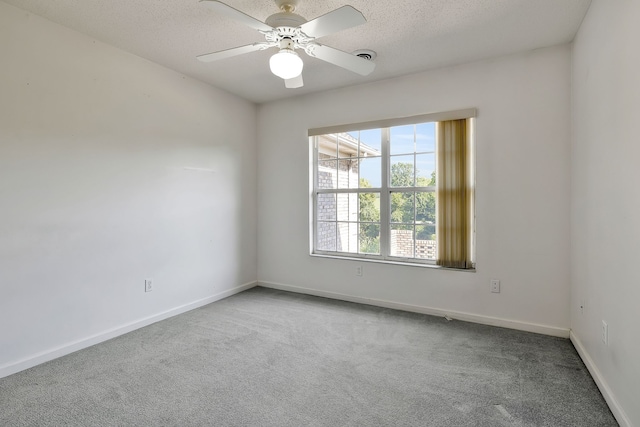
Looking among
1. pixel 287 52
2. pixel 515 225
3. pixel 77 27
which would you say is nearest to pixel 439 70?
pixel 515 225

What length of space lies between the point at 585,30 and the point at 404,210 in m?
2.04

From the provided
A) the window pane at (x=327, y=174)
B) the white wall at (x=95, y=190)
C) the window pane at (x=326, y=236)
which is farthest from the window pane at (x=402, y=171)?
the white wall at (x=95, y=190)

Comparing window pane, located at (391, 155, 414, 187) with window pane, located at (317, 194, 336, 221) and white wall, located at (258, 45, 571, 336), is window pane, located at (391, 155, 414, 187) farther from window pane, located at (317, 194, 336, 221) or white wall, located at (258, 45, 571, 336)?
window pane, located at (317, 194, 336, 221)

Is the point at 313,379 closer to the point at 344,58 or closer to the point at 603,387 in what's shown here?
the point at 603,387

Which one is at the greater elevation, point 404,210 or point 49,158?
point 49,158

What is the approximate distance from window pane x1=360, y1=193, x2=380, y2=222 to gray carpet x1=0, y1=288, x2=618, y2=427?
123 cm

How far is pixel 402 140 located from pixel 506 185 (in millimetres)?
1134

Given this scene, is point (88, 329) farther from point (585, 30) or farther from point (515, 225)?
point (585, 30)

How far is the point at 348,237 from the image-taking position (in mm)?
3943

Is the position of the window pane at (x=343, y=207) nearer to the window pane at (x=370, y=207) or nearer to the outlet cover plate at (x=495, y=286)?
the window pane at (x=370, y=207)

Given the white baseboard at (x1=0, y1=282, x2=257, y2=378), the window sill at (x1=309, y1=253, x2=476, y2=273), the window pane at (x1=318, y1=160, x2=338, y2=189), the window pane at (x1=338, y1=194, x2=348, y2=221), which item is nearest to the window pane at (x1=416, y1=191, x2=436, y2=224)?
the window sill at (x1=309, y1=253, x2=476, y2=273)

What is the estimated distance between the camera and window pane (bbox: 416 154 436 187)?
11.1 feet

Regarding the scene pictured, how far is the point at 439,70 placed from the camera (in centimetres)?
321

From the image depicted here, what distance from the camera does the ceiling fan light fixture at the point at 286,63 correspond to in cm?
200
